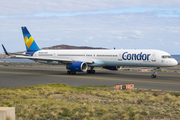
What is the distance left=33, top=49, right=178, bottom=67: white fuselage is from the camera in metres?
29.0

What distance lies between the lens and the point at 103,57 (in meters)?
33.5

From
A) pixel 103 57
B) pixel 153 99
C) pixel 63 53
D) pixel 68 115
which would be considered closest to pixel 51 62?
pixel 63 53

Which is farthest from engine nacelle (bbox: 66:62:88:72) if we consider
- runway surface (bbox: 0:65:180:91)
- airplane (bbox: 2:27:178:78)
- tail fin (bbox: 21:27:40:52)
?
tail fin (bbox: 21:27:40:52)

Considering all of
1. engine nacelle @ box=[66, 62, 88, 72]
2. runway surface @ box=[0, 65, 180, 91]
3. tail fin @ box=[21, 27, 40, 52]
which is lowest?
runway surface @ box=[0, 65, 180, 91]

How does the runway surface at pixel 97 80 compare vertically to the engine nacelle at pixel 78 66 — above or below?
below

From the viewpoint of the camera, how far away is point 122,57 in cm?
3159

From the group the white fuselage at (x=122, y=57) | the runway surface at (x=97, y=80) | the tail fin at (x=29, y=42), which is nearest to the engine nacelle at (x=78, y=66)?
the runway surface at (x=97, y=80)

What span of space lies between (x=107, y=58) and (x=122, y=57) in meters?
2.35

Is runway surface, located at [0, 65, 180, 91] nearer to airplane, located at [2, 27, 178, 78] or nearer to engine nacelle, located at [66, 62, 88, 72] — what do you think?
engine nacelle, located at [66, 62, 88, 72]

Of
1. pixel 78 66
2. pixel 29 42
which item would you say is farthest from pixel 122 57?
pixel 29 42

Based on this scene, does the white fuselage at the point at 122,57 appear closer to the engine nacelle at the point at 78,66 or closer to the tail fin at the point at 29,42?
the engine nacelle at the point at 78,66

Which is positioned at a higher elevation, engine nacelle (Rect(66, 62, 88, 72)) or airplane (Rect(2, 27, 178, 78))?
airplane (Rect(2, 27, 178, 78))

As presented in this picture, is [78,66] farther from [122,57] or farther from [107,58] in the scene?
[122,57]

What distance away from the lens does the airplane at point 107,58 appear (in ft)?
95.7
